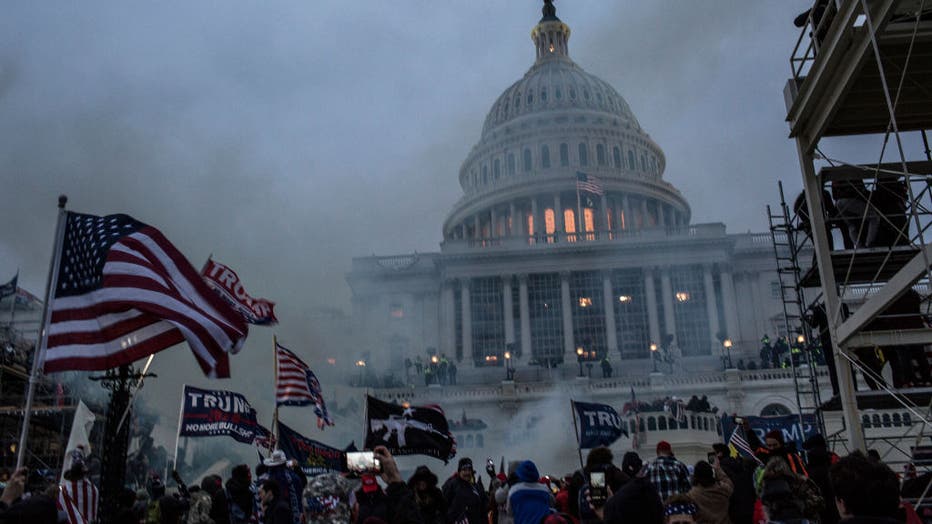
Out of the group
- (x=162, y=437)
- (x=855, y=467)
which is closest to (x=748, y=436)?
(x=855, y=467)

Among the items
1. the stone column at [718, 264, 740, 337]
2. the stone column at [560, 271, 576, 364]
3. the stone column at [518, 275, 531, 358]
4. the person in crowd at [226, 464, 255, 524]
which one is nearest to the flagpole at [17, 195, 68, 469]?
the person in crowd at [226, 464, 255, 524]

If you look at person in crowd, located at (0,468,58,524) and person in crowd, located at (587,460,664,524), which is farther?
person in crowd, located at (587,460,664,524)

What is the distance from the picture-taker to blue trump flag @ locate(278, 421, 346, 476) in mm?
14039

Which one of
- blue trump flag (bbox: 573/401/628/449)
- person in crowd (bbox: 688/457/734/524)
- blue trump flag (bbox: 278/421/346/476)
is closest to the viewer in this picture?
person in crowd (bbox: 688/457/734/524)

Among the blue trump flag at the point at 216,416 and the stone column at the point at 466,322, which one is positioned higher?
the stone column at the point at 466,322

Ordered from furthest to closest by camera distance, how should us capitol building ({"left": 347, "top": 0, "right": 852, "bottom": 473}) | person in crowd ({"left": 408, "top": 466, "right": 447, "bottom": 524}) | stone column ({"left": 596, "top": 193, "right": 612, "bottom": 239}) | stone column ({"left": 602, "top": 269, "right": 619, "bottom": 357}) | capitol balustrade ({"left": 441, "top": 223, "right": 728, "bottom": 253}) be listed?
stone column ({"left": 596, "top": 193, "right": 612, "bottom": 239}), capitol balustrade ({"left": 441, "top": 223, "right": 728, "bottom": 253}), stone column ({"left": 602, "top": 269, "right": 619, "bottom": 357}), us capitol building ({"left": 347, "top": 0, "right": 852, "bottom": 473}), person in crowd ({"left": 408, "top": 466, "right": 447, "bottom": 524})

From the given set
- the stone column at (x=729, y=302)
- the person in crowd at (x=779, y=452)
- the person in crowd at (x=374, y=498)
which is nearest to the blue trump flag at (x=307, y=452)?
the person in crowd at (x=779, y=452)

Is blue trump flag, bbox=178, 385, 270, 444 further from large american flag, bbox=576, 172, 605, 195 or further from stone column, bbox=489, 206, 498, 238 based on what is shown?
stone column, bbox=489, 206, 498, 238

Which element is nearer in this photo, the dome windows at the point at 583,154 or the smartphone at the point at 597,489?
the smartphone at the point at 597,489

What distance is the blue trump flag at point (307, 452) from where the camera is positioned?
14.0 meters

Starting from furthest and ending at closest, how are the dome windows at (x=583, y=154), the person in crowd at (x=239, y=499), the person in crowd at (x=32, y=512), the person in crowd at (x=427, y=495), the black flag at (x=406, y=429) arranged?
the dome windows at (x=583, y=154) → the black flag at (x=406, y=429) → the person in crowd at (x=239, y=499) → the person in crowd at (x=427, y=495) → the person in crowd at (x=32, y=512)

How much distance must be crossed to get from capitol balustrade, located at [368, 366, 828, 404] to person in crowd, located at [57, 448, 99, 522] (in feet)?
123

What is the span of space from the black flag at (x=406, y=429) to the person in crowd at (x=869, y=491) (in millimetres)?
11479

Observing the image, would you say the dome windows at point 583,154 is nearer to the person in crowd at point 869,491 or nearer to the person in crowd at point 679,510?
the person in crowd at point 679,510
